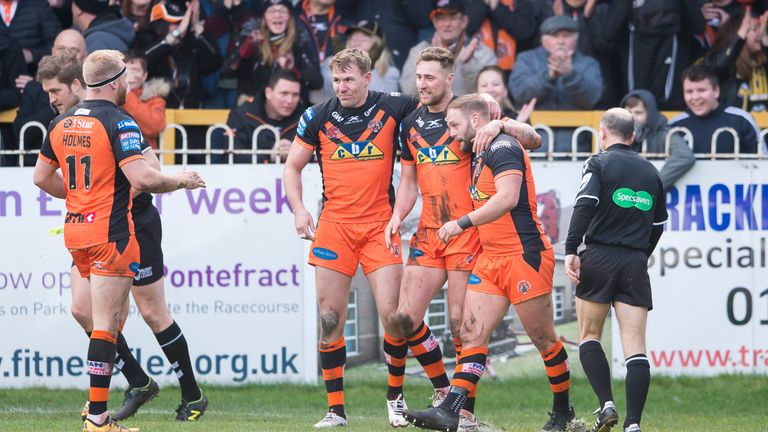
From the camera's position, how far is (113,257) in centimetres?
794

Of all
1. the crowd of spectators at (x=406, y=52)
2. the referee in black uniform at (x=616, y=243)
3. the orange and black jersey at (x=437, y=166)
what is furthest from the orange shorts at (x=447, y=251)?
the crowd of spectators at (x=406, y=52)

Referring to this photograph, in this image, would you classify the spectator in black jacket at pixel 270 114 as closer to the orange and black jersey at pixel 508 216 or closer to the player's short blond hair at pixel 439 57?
the player's short blond hair at pixel 439 57

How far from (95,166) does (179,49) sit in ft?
18.0

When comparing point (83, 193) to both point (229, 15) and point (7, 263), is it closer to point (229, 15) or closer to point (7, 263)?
point (7, 263)

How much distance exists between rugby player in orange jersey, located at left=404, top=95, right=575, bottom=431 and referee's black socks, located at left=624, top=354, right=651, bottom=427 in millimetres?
691

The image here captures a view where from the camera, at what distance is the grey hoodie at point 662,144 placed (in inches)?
460

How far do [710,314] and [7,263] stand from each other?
22.2 ft

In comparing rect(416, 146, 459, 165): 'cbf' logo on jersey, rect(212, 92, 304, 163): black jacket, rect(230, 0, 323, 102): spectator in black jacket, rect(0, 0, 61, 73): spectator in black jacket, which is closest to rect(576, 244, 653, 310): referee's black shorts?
rect(416, 146, 459, 165): 'cbf' logo on jersey

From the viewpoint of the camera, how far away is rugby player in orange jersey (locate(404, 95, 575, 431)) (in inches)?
322

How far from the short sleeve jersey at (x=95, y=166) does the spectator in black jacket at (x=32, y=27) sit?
5.20 m

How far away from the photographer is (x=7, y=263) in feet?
37.9

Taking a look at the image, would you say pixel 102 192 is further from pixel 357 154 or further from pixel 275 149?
pixel 275 149

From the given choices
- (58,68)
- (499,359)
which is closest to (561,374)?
(499,359)

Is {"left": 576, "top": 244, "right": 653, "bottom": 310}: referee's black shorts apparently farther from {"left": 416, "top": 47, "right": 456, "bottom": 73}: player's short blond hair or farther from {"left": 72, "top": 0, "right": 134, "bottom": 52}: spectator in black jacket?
{"left": 72, "top": 0, "right": 134, "bottom": 52}: spectator in black jacket
